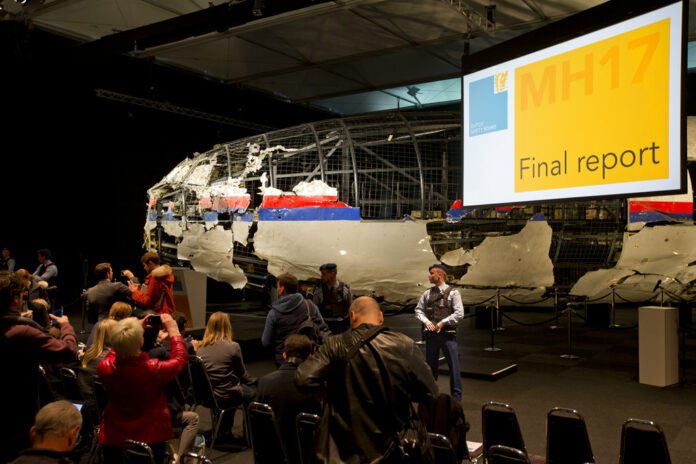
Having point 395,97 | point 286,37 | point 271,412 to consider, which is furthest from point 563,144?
point 395,97

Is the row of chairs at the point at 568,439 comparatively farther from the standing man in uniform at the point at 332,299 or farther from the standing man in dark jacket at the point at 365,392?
the standing man in uniform at the point at 332,299

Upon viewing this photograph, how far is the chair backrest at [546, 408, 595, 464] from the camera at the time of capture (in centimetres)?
316

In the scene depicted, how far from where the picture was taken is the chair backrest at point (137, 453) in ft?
9.30

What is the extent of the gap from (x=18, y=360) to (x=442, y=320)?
406 centimetres

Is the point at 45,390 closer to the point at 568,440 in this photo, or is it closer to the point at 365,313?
the point at 365,313

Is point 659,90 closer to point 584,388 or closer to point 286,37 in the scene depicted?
point 584,388

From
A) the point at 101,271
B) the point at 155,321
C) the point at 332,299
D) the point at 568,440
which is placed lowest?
the point at 568,440

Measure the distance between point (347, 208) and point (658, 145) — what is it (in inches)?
153

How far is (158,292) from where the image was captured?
6449 millimetres

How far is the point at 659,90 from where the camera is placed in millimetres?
4859

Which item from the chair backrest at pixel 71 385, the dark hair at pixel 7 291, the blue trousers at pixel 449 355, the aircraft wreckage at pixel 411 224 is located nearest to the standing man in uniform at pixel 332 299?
the aircraft wreckage at pixel 411 224

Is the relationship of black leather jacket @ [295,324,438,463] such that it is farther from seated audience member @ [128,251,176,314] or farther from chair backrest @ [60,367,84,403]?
seated audience member @ [128,251,176,314]

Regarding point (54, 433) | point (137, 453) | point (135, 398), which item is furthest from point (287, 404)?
point (54, 433)

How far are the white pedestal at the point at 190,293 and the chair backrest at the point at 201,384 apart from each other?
500 cm
